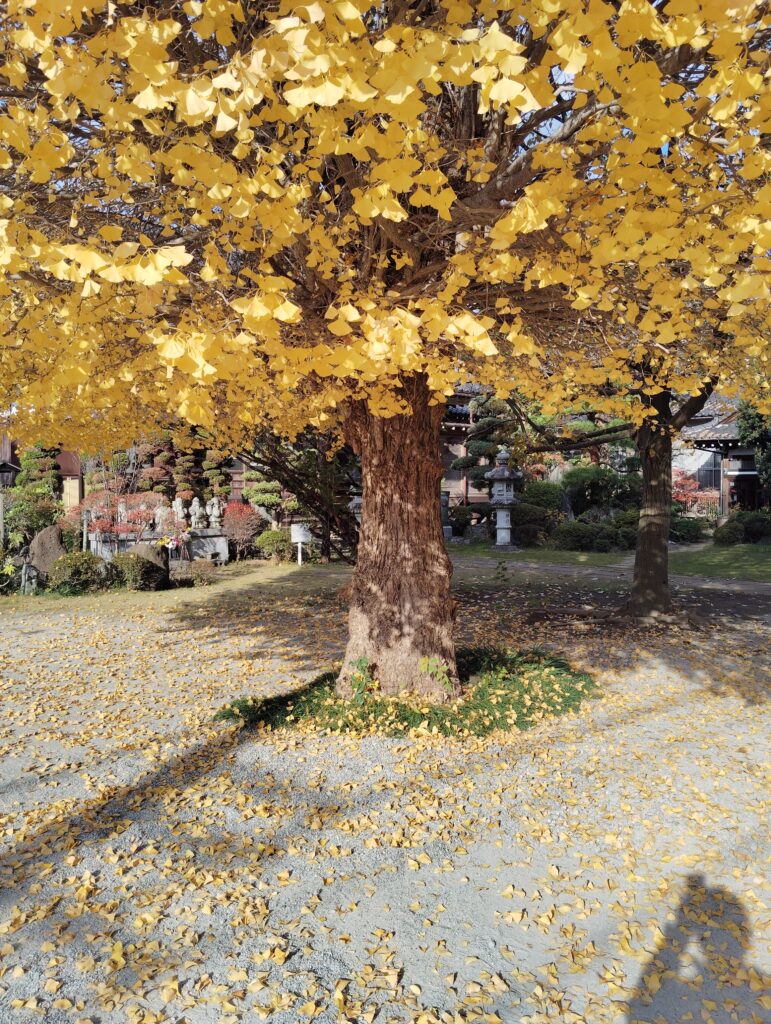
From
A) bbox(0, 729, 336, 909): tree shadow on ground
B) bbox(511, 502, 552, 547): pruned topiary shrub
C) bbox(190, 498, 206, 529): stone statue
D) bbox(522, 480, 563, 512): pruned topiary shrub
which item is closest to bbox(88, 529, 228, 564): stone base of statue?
bbox(190, 498, 206, 529): stone statue

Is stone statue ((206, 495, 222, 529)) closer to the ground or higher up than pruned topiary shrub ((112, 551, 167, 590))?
higher up

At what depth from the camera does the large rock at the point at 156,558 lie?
529 inches

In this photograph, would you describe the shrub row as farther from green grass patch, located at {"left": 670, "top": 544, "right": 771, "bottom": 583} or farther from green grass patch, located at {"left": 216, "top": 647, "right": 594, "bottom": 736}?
green grass patch, located at {"left": 216, "top": 647, "right": 594, "bottom": 736}

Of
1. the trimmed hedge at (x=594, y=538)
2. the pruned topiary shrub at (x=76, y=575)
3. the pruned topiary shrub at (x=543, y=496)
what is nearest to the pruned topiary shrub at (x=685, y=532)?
the trimmed hedge at (x=594, y=538)

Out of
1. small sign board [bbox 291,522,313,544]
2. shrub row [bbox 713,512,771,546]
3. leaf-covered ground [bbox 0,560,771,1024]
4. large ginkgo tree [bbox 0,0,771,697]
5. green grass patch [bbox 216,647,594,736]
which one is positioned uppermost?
large ginkgo tree [bbox 0,0,771,697]

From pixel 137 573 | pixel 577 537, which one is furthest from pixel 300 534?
pixel 577 537

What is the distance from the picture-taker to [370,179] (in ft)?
10.7

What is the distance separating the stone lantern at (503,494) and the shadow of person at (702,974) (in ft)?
54.0

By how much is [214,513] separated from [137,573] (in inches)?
183

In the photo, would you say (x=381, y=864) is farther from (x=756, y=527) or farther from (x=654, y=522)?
(x=756, y=527)

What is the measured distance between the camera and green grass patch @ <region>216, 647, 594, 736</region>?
5344mm

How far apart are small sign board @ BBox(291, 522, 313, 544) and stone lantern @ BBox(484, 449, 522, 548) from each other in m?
5.89

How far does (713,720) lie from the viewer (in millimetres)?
5688

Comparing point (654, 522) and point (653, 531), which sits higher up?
point (654, 522)
